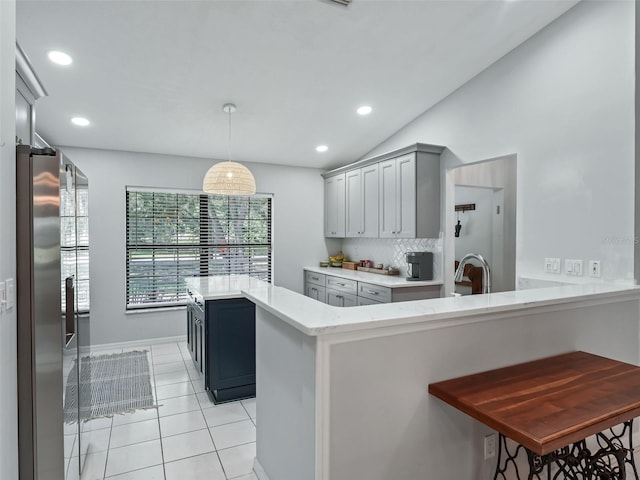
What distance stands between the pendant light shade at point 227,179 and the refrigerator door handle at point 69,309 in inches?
65.6

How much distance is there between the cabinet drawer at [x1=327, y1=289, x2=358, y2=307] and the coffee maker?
30.3 inches

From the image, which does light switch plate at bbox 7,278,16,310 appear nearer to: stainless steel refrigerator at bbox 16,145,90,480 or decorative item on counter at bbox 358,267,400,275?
stainless steel refrigerator at bbox 16,145,90,480

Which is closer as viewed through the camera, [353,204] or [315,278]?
[353,204]

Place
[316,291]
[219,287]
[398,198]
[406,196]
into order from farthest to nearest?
[316,291]
[398,198]
[406,196]
[219,287]

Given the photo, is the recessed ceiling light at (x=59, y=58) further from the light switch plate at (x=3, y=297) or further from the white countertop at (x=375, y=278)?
the white countertop at (x=375, y=278)

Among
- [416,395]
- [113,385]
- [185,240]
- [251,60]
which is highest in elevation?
[251,60]

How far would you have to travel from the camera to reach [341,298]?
16.1 feet

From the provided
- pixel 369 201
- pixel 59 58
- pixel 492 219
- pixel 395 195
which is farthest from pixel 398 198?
pixel 59 58

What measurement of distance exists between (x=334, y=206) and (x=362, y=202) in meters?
0.72

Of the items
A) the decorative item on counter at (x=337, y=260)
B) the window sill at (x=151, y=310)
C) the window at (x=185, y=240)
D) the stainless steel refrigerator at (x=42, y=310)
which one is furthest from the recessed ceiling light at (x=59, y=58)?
the decorative item on counter at (x=337, y=260)

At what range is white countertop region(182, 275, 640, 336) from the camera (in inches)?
56.5

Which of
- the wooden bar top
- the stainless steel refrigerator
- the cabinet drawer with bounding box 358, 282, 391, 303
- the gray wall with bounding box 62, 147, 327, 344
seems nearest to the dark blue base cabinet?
the stainless steel refrigerator

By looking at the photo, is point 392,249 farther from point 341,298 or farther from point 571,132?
point 571,132

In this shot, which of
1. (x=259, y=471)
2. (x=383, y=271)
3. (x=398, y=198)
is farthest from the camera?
(x=383, y=271)
